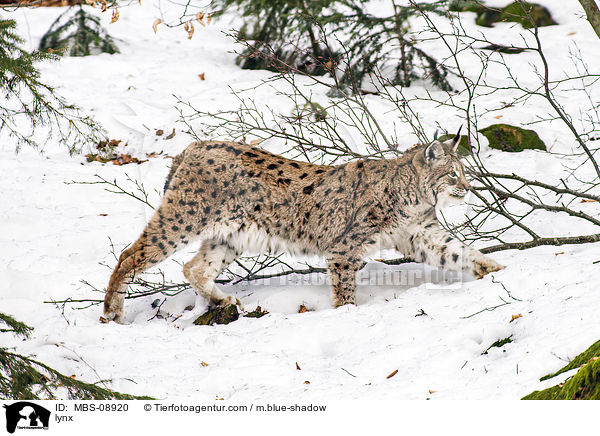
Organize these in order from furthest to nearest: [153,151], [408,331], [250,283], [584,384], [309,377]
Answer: [153,151] → [250,283] → [408,331] → [309,377] → [584,384]

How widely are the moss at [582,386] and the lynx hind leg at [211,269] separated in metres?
3.29

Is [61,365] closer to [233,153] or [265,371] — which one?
[265,371]

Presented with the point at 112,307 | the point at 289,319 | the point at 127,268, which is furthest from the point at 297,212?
the point at 112,307

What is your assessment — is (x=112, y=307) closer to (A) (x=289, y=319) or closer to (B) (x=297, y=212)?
(A) (x=289, y=319)

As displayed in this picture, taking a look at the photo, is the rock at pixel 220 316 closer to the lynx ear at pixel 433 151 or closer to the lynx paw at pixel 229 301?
the lynx paw at pixel 229 301

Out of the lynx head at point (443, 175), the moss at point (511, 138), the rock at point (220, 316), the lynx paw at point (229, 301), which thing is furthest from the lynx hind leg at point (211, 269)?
the moss at point (511, 138)

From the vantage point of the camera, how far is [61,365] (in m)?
4.51

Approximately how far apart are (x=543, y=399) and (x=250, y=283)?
12.2 feet

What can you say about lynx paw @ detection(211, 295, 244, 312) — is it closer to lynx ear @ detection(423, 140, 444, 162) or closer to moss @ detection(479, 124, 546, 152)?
lynx ear @ detection(423, 140, 444, 162)

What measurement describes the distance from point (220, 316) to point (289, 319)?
2.21 feet

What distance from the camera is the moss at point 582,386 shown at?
2.69 m

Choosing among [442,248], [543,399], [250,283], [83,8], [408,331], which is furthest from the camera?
[83,8]

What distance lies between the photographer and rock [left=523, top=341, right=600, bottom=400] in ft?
8.87

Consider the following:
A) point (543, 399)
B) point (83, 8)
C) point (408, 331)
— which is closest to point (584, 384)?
point (543, 399)
